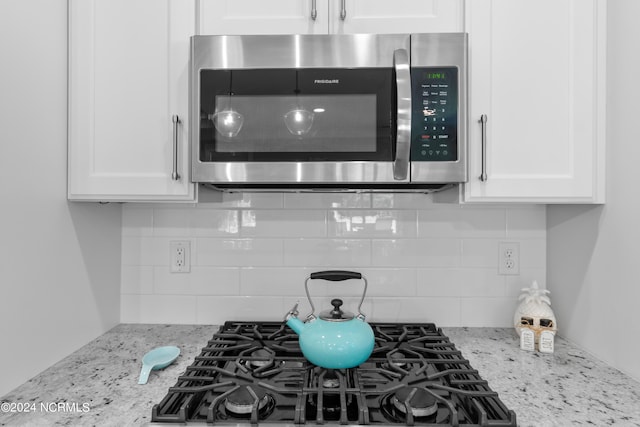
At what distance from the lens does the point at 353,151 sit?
1103 mm

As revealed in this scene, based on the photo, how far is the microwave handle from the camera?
3.45ft

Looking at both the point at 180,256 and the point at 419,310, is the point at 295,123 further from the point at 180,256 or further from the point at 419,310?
the point at 419,310

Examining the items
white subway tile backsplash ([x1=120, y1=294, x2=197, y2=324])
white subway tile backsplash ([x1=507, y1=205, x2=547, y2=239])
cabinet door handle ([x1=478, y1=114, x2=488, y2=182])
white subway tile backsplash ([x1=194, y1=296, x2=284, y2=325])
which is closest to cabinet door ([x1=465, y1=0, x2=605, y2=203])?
cabinet door handle ([x1=478, y1=114, x2=488, y2=182])

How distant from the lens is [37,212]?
106 cm

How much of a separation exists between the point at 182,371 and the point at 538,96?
4.26ft

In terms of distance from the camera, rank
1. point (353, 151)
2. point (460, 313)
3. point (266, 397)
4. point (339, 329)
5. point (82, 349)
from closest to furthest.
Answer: point (266, 397) → point (339, 329) → point (353, 151) → point (82, 349) → point (460, 313)

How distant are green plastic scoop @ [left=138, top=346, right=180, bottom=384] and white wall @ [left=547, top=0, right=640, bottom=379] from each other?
128cm

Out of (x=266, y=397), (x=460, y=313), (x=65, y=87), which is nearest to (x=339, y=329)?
(x=266, y=397)

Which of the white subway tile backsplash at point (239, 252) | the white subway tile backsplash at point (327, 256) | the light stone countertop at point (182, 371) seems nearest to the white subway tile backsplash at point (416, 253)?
the white subway tile backsplash at point (327, 256)

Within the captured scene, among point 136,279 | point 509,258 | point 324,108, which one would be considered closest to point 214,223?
point 136,279

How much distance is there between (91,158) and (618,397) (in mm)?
1577

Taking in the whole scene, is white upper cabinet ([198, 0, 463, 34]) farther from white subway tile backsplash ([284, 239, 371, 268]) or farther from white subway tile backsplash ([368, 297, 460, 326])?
white subway tile backsplash ([368, 297, 460, 326])

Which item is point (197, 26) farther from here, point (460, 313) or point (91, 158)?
point (460, 313)

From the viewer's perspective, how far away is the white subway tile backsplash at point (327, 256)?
4.77ft
